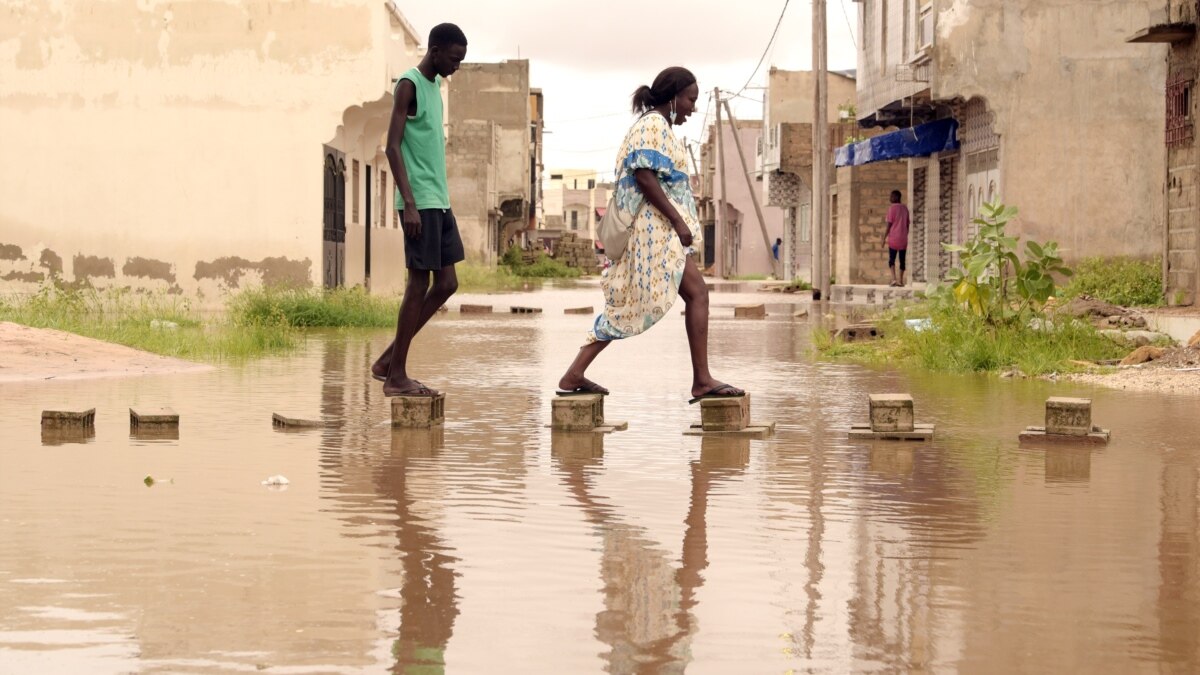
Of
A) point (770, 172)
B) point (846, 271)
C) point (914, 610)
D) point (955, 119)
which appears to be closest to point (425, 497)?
point (914, 610)

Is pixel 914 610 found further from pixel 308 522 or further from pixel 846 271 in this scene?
pixel 846 271

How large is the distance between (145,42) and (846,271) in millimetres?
19062

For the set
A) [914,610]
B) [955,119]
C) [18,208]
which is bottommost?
[914,610]

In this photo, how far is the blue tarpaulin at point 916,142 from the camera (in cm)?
2941

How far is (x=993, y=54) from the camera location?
24875mm

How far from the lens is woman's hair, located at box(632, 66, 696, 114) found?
877 cm

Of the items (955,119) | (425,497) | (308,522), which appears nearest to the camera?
(308,522)

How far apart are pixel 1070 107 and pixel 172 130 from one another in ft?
41.9

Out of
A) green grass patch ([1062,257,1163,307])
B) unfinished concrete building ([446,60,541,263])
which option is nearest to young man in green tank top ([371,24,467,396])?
green grass patch ([1062,257,1163,307])

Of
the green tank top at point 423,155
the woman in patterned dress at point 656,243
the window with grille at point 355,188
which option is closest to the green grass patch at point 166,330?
the green tank top at point 423,155

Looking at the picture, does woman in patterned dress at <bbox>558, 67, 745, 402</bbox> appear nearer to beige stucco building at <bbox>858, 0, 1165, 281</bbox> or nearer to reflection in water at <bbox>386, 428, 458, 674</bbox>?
reflection in water at <bbox>386, 428, 458, 674</bbox>

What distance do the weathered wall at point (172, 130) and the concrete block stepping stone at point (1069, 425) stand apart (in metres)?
16.7

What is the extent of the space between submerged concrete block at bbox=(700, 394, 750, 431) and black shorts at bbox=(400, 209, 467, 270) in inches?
61.2

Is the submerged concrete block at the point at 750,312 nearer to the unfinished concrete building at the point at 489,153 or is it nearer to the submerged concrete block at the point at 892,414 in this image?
the submerged concrete block at the point at 892,414
